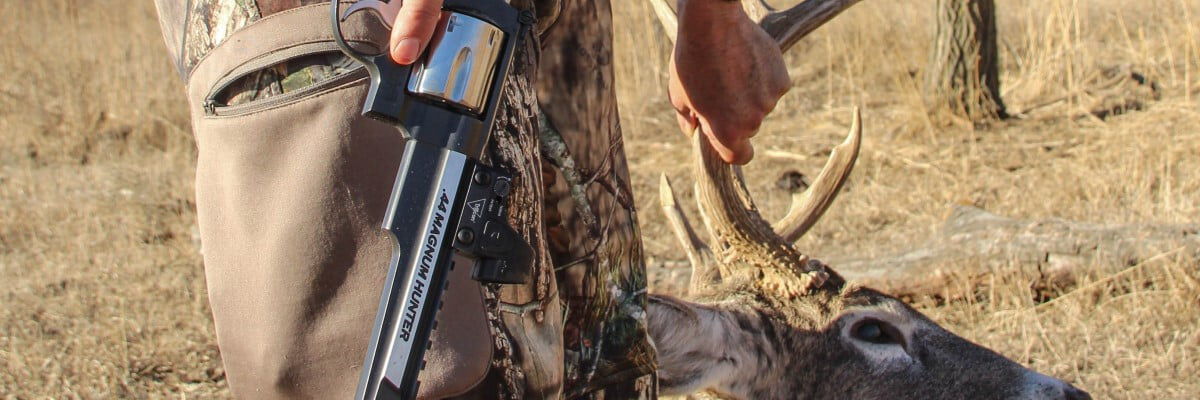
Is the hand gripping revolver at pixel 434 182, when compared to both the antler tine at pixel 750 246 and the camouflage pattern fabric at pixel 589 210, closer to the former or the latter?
the camouflage pattern fabric at pixel 589 210

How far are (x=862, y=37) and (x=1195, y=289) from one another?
13.5 ft

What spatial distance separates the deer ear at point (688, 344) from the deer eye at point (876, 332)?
0.36 meters

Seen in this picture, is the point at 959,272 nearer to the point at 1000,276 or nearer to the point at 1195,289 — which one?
the point at 1000,276

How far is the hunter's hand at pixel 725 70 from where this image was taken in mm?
2002

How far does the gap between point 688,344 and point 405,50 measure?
5.14 ft

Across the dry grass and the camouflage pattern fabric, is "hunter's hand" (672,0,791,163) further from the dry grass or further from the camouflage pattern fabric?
the dry grass

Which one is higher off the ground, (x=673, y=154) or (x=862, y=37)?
(x=862, y=37)

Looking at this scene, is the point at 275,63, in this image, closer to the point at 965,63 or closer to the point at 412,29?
the point at 412,29

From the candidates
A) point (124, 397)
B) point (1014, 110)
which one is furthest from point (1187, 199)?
point (124, 397)

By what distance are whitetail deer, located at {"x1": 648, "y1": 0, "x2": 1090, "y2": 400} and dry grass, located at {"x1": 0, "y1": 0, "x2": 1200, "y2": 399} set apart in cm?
80

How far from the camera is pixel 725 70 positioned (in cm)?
205

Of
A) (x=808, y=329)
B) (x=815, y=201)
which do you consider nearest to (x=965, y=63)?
(x=815, y=201)

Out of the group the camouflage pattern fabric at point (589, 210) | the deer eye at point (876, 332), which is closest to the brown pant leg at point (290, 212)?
the camouflage pattern fabric at point (589, 210)

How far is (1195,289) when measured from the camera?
4.04 meters
